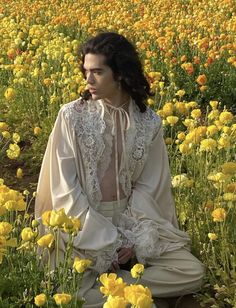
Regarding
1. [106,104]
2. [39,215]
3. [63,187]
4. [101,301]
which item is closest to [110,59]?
[106,104]

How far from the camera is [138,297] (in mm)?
1675

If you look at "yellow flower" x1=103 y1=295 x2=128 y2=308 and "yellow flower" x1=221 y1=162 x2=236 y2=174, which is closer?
"yellow flower" x1=103 y1=295 x2=128 y2=308

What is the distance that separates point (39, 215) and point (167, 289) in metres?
0.69

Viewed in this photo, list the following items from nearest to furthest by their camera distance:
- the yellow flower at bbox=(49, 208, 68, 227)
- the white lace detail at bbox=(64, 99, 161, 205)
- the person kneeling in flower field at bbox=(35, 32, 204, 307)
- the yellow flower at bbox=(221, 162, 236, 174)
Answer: the yellow flower at bbox=(49, 208, 68, 227)
the yellow flower at bbox=(221, 162, 236, 174)
the person kneeling in flower field at bbox=(35, 32, 204, 307)
the white lace detail at bbox=(64, 99, 161, 205)

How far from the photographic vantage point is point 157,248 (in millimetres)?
2932

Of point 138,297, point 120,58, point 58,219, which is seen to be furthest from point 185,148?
point 138,297

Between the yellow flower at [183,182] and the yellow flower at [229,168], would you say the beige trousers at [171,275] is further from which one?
the yellow flower at [229,168]

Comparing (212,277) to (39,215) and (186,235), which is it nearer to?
(186,235)

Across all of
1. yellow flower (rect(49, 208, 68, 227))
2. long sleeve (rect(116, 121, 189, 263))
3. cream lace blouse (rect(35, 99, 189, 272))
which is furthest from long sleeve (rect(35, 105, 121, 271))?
yellow flower (rect(49, 208, 68, 227))

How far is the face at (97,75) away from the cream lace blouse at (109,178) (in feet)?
0.45

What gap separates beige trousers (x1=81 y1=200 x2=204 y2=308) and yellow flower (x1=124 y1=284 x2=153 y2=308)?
1.11 metres

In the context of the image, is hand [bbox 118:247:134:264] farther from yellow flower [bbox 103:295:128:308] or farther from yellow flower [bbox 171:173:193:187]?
yellow flower [bbox 103:295:128:308]

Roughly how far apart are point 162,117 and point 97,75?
1297mm

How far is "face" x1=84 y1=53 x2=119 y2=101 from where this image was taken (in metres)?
2.87
